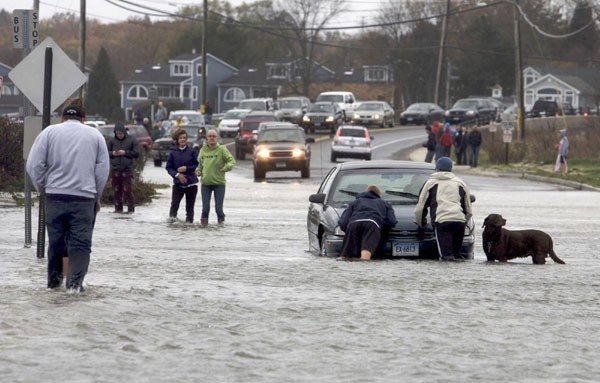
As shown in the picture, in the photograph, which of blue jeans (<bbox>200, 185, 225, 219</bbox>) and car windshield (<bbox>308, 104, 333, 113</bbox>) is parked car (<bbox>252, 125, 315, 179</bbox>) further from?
car windshield (<bbox>308, 104, 333, 113</bbox>)

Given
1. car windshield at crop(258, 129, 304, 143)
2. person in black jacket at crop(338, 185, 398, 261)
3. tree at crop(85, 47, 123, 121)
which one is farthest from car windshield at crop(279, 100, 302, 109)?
person in black jacket at crop(338, 185, 398, 261)

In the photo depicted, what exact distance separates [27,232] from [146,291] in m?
4.97

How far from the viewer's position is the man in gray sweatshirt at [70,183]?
9906 millimetres

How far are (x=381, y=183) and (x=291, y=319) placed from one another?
6.33 meters

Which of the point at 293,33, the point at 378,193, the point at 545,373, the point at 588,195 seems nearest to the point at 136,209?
the point at 378,193

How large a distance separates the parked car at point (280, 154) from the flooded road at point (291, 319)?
20248mm

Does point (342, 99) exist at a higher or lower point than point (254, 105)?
higher

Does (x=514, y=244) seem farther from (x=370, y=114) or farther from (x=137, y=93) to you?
(x=137, y=93)

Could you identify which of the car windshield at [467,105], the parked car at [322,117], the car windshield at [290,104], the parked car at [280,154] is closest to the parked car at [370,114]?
the car windshield at [290,104]

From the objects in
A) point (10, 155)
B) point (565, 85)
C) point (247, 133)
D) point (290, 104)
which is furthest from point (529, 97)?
point (10, 155)

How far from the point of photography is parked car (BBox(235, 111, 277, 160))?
161 feet

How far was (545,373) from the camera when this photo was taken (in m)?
7.25

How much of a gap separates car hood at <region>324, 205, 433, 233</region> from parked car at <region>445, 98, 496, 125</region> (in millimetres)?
56434

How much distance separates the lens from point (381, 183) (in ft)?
49.7
